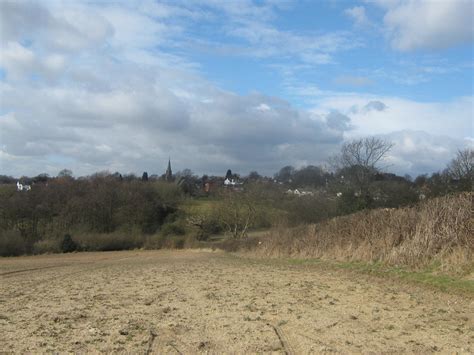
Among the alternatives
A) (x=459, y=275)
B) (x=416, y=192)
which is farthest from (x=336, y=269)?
(x=416, y=192)

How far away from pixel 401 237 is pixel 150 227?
49552mm

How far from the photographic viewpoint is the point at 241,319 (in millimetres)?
8156

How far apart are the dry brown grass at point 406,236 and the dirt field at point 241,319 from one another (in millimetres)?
2879

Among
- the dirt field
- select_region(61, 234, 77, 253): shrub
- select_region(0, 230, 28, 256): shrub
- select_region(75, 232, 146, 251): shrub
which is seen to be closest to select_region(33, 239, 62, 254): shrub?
select_region(61, 234, 77, 253): shrub

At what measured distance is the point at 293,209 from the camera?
176 feet

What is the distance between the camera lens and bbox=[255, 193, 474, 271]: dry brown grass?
14.5 metres

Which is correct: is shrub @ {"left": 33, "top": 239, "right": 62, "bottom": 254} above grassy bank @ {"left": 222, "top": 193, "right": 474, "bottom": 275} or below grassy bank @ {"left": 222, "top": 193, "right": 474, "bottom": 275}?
below

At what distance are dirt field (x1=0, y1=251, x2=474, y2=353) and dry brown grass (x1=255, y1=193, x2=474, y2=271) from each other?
2879 mm

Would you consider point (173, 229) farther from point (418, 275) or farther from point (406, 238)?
point (418, 275)

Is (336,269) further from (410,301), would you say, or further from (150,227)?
(150,227)

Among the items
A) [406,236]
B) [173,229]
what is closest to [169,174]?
[173,229]

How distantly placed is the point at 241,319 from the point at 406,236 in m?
10.7

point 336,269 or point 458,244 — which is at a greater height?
point 458,244

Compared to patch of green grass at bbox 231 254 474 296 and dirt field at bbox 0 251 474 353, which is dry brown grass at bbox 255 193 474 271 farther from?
dirt field at bbox 0 251 474 353
